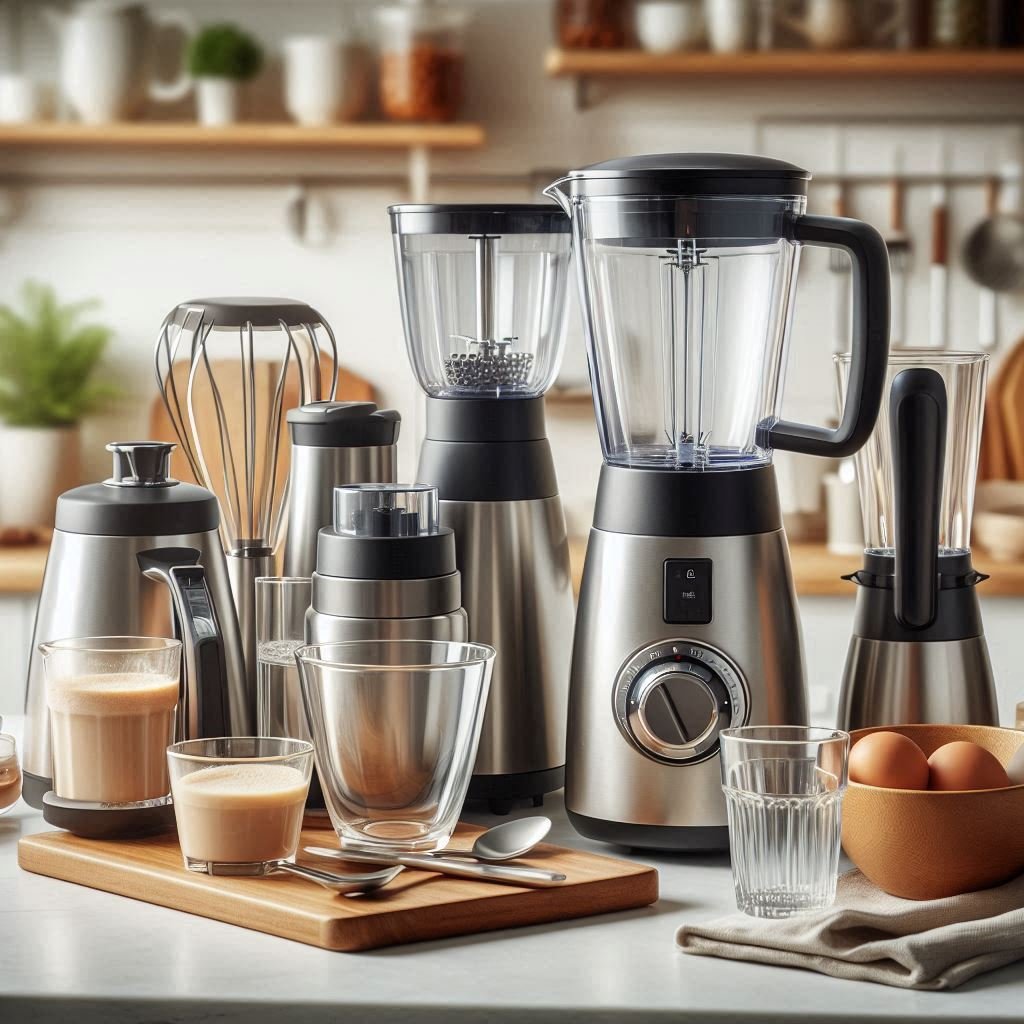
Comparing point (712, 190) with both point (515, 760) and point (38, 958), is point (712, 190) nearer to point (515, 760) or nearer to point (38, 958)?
point (515, 760)

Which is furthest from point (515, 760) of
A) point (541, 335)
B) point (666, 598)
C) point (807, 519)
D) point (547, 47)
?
point (547, 47)

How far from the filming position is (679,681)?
0.97m

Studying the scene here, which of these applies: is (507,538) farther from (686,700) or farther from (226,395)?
(226,395)

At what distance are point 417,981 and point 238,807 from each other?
16 cm

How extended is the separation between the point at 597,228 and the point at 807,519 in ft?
6.55

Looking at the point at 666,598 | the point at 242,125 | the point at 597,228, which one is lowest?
the point at 666,598

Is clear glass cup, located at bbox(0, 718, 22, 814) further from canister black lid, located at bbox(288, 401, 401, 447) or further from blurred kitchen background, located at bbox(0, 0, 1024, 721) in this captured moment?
blurred kitchen background, located at bbox(0, 0, 1024, 721)

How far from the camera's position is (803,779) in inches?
34.1

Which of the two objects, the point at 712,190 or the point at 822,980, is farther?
the point at 712,190

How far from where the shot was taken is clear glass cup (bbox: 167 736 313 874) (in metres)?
0.89

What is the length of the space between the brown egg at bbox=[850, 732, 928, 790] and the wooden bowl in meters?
0.02

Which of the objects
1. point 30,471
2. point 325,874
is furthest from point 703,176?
point 30,471

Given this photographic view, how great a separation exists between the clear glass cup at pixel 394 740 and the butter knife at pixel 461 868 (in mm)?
24

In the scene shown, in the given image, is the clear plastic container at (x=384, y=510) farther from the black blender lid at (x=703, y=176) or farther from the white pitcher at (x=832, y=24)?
the white pitcher at (x=832, y=24)
